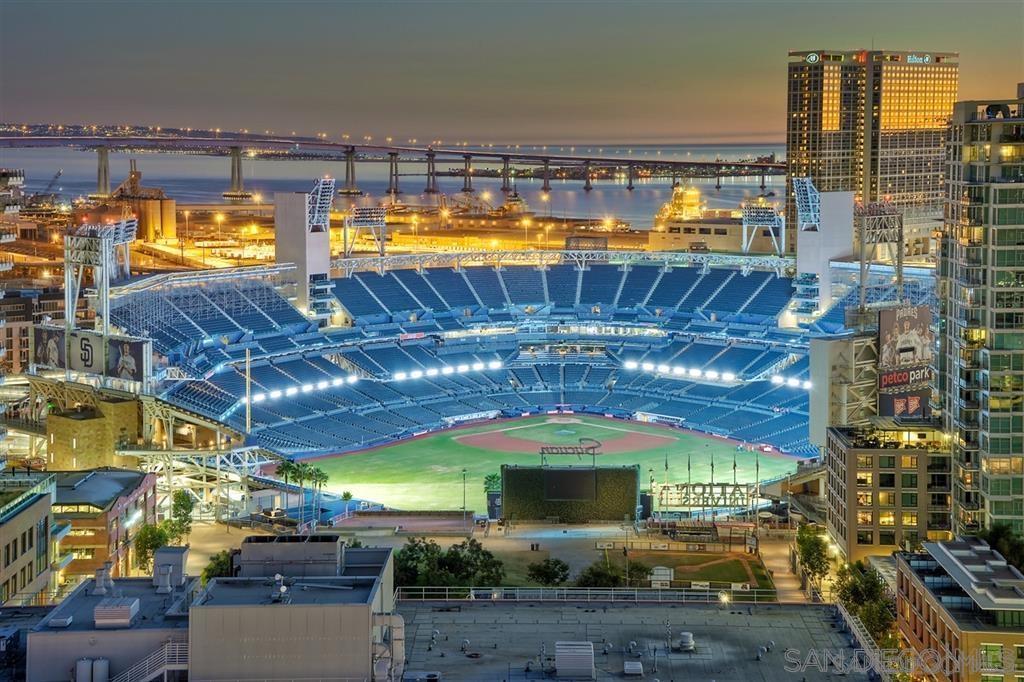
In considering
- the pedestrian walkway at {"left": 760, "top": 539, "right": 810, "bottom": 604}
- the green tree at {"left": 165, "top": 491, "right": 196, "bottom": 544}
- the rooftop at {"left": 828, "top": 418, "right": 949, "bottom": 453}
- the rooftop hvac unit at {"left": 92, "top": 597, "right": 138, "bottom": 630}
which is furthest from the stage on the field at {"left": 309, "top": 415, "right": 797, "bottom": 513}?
the rooftop hvac unit at {"left": 92, "top": 597, "right": 138, "bottom": 630}

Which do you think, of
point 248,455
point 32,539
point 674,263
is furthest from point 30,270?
point 32,539

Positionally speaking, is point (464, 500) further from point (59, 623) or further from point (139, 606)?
point (59, 623)

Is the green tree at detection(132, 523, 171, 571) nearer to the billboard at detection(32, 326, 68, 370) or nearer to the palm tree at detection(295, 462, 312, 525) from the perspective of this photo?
the palm tree at detection(295, 462, 312, 525)

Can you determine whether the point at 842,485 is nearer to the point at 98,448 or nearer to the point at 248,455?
the point at 248,455

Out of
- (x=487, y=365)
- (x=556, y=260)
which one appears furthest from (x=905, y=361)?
(x=556, y=260)

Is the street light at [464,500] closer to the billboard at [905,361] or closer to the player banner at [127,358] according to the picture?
the player banner at [127,358]

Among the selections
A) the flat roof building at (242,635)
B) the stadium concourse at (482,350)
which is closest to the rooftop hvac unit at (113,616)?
the flat roof building at (242,635)
